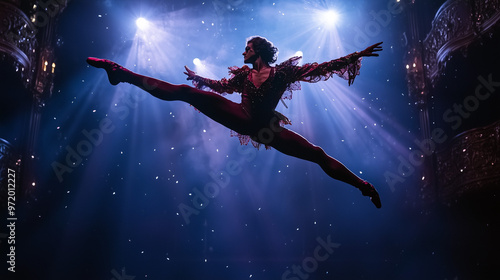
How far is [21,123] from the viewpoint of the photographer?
23.3 ft

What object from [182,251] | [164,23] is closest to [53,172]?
[182,251]

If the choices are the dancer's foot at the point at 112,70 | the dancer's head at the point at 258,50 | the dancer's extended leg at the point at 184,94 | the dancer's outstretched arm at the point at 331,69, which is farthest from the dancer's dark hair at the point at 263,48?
the dancer's foot at the point at 112,70

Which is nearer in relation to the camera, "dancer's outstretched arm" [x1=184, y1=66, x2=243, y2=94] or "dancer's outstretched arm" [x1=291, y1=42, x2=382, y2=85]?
"dancer's outstretched arm" [x1=291, y1=42, x2=382, y2=85]

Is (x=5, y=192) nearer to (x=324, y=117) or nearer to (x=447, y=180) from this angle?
(x=324, y=117)

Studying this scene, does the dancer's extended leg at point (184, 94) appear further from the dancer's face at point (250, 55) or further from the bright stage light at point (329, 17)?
the bright stage light at point (329, 17)

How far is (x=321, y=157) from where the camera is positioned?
3.56 meters

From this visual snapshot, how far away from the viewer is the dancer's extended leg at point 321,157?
3.53m

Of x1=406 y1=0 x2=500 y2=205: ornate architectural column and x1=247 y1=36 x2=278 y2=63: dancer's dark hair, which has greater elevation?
x1=406 y1=0 x2=500 y2=205: ornate architectural column

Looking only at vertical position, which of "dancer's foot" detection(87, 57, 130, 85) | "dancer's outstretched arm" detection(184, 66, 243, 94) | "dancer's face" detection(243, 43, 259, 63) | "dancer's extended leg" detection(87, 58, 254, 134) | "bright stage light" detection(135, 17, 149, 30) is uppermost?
"bright stage light" detection(135, 17, 149, 30)

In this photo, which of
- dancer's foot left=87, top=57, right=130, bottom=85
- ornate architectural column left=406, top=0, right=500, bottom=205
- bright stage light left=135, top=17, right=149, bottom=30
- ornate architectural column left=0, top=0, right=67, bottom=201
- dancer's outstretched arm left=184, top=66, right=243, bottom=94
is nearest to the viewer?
dancer's foot left=87, top=57, right=130, bottom=85

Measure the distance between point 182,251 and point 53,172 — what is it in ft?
8.13

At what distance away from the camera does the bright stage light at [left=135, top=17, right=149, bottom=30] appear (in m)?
8.16

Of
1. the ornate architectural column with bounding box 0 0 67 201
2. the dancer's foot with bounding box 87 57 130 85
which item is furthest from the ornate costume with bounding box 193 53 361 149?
the ornate architectural column with bounding box 0 0 67 201

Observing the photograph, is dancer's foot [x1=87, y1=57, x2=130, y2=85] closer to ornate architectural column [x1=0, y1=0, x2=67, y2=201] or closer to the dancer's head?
the dancer's head
